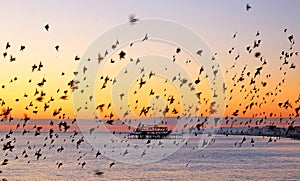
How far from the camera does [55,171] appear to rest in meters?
109

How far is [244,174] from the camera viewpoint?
347 ft

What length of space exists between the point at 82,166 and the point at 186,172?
2535cm

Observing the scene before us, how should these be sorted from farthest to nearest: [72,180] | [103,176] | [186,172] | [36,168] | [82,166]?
[82,166] → [36,168] → [186,172] → [103,176] → [72,180]

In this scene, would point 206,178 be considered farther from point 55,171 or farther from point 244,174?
point 55,171

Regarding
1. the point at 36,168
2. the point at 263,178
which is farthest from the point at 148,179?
the point at 36,168

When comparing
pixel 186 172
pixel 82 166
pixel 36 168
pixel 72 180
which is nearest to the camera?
pixel 72 180

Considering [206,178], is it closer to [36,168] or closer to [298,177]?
[298,177]

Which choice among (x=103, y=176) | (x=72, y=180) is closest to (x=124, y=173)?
(x=103, y=176)

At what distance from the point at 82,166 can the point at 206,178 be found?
113ft

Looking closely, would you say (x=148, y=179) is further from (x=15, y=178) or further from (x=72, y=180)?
(x=15, y=178)

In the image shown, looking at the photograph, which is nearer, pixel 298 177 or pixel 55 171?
pixel 298 177

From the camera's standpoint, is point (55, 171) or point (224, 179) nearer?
point (224, 179)

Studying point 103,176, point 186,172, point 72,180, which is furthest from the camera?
point 186,172

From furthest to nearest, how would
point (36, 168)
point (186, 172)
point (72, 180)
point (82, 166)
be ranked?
point (82, 166)
point (36, 168)
point (186, 172)
point (72, 180)
